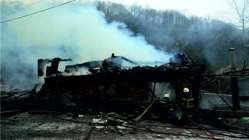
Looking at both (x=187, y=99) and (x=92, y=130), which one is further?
(x=187, y=99)

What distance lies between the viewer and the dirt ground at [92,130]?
11992mm

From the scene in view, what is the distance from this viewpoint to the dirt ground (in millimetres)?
11992

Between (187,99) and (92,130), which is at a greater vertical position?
(187,99)

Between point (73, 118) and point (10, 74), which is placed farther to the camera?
point (10, 74)

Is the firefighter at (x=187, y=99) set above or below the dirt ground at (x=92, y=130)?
above

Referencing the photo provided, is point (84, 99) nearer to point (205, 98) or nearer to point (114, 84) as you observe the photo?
point (114, 84)

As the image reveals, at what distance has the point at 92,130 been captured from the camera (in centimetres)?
1291

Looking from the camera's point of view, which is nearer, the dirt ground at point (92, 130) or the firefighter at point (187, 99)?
the dirt ground at point (92, 130)

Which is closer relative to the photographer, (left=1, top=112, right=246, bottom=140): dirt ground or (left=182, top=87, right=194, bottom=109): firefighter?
(left=1, top=112, right=246, bottom=140): dirt ground

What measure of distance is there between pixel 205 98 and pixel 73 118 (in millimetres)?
8750

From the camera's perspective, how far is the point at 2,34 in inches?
1248

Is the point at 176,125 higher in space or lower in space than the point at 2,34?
lower

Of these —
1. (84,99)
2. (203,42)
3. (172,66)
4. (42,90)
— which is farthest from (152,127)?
(203,42)

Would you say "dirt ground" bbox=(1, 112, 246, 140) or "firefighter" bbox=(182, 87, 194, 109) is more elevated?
"firefighter" bbox=(182, 87, 194, 109)
